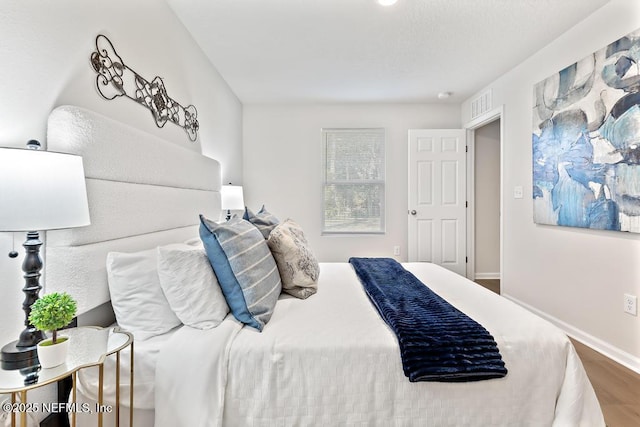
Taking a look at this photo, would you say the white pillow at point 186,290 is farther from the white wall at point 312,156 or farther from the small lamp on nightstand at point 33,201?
the white wall at point 312,156

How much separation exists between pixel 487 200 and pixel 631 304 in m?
2.41

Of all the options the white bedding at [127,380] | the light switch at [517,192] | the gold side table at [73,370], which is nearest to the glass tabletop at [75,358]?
the gold side table at [73,370]

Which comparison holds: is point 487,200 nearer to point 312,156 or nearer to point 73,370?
point 312,156

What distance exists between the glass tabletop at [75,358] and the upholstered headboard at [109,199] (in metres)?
0.21

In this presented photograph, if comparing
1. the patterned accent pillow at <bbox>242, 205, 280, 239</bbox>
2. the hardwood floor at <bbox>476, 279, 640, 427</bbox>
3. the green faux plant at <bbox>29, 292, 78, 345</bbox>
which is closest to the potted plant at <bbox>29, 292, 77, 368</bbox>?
the green faux plant at <bbox>29, 292, 78, 345</bbox>

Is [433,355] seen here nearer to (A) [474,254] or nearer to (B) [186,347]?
(B) [186,347]

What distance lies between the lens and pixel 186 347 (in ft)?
3.84

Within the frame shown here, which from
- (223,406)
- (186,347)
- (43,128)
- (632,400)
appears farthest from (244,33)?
(632,400)

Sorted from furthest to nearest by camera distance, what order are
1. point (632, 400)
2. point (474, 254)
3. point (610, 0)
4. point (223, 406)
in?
1. point (474, 254)
2. point (610, 0)
3. point (632, 400)
4. point (223, 406)

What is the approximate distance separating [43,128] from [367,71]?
2852mm

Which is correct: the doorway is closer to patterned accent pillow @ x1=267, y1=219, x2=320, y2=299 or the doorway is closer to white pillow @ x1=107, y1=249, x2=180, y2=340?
patterned accent pillow @ x1=267, y1=219, x2=320, y2=299

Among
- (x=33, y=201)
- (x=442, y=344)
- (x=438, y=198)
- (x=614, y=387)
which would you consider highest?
(x=438, y=198)

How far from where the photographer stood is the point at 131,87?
5.67 ft

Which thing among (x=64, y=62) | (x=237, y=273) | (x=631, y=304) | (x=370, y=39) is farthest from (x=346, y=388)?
(x=370, y=39)
